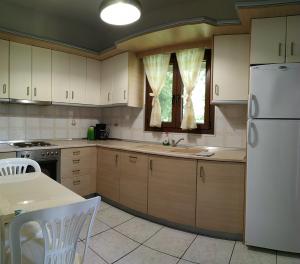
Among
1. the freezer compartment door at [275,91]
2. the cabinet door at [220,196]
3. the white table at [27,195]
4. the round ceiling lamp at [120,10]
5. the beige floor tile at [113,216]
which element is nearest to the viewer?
the white table at [27,195]

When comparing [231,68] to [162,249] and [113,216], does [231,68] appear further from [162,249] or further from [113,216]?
[113,216]

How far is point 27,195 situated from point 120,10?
4.65 ft

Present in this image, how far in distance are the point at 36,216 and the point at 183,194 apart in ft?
5.66

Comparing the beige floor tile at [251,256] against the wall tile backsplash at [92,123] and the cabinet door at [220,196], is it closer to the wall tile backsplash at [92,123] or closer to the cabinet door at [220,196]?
the cabinet door at [220,196]

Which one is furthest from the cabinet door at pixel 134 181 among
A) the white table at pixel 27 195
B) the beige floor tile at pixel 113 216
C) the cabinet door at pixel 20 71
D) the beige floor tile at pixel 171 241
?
the cabinet door at pixel 20 71

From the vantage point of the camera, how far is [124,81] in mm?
3160

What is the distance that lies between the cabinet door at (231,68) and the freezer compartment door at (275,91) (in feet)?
1.24

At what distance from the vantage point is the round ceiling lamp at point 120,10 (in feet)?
5.05

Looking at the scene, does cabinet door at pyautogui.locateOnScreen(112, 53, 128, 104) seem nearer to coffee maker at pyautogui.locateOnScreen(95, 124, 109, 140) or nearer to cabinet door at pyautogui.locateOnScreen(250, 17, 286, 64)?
coffee maker at pyautogui.locateOnScreen(95, 124, 109, 140)

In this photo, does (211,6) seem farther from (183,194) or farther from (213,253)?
(213,253)

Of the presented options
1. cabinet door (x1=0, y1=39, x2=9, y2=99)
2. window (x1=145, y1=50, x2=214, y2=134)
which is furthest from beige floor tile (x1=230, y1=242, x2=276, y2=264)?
cabinet door (x1=0, y1=39, x2=9, y2=99)

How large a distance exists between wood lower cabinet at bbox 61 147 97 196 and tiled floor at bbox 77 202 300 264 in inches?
30.4

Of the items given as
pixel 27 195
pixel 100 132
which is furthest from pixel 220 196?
pixel 100 132

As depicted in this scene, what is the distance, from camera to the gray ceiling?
277cm
